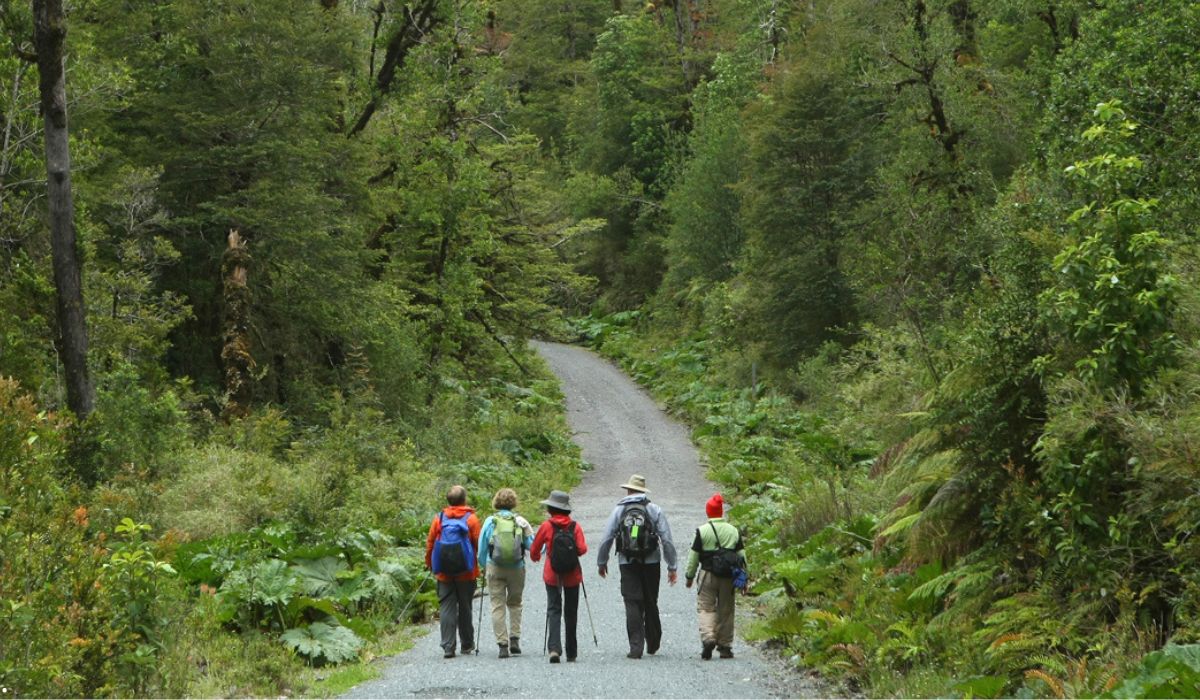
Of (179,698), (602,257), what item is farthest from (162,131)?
(602,257)

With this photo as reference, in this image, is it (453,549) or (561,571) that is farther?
(453,549)

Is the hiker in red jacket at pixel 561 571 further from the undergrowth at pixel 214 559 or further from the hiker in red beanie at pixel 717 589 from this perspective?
the undergrowth at pixel 214 559

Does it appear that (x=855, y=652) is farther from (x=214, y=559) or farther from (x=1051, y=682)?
(x=214, y=559)

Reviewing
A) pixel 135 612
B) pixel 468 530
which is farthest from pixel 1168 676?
pixel 135 612

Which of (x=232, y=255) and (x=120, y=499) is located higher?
(x=232, y=255)

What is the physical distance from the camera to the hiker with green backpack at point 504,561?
10805 millimetres

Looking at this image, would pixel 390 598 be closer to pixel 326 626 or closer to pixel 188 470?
pixel 326 626

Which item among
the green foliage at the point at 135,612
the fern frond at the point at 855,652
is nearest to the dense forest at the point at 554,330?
the green foliage at the point at 135,612

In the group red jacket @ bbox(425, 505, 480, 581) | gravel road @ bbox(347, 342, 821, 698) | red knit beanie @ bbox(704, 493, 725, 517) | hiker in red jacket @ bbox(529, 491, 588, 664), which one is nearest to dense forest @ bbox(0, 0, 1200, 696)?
gravel road @ bbox(347, 342, 821, 698)

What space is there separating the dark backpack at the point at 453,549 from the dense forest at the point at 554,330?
1.20 meters

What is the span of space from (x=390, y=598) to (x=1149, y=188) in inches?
377

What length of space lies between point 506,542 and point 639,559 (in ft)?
4.30

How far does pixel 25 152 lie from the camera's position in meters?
17.1

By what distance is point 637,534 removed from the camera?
1068 centimetres
